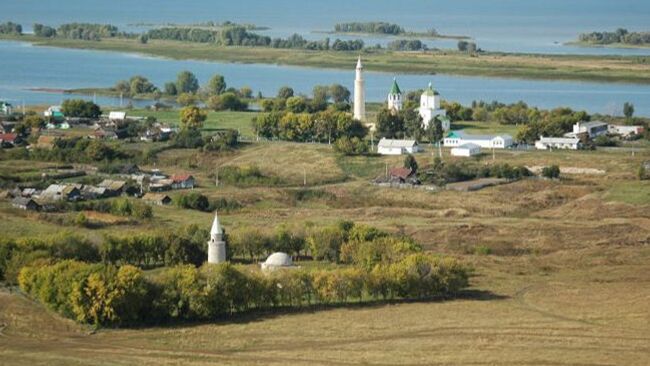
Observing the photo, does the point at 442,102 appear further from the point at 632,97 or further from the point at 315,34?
the point at 315,34

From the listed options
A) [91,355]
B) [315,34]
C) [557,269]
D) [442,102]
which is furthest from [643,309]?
[315,34]

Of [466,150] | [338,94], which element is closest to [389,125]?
[466,150]

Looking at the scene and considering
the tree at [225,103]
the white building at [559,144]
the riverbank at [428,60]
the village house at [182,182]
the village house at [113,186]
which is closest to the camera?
the village house at [113,186]

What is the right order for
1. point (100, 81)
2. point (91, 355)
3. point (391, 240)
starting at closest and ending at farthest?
1. point (91, 355)
2. point (391, 240)
3. point (100, 81)

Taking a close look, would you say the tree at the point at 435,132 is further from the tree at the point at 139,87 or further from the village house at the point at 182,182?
the tree at the point at 139,87

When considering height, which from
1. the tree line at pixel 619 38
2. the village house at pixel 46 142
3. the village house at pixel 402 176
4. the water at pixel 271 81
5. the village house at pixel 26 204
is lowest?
the village house at pixel 26 204

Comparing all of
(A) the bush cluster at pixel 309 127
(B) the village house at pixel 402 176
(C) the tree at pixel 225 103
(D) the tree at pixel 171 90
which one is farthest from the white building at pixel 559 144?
(D) the tree at pixel 171 90
